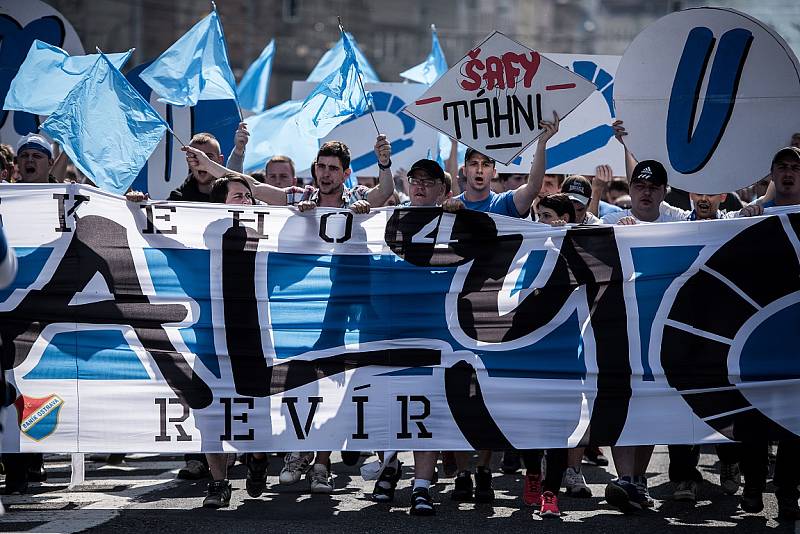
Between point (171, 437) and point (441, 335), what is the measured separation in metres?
1.69

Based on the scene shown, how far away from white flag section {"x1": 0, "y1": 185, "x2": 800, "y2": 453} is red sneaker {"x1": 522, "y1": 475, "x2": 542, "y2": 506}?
1.36 ft

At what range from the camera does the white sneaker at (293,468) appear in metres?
8.16

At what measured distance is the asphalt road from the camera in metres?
6.88

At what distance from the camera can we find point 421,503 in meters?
7.28

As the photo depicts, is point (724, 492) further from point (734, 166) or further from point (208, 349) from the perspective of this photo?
point (208, 349)

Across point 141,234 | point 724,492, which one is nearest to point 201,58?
point 141,234

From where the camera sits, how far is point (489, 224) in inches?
297

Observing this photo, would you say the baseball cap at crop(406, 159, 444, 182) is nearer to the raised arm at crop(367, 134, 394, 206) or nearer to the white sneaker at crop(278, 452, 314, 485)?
the raised arm at crop(367, 134, 394, 206)

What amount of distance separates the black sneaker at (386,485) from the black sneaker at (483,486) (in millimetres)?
514

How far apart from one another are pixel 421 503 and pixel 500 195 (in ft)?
6.70

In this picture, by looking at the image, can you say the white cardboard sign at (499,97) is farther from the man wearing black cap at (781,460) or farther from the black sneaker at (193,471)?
the black sneaker at (193,471)

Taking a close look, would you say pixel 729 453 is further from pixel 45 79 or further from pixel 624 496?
pixel 45 79

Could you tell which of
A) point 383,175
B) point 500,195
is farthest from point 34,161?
point 500,195

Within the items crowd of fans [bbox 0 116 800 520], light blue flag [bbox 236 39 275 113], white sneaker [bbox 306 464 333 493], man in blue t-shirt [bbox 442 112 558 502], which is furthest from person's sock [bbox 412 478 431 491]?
light blue flag [bbox 236 39 275 113]
